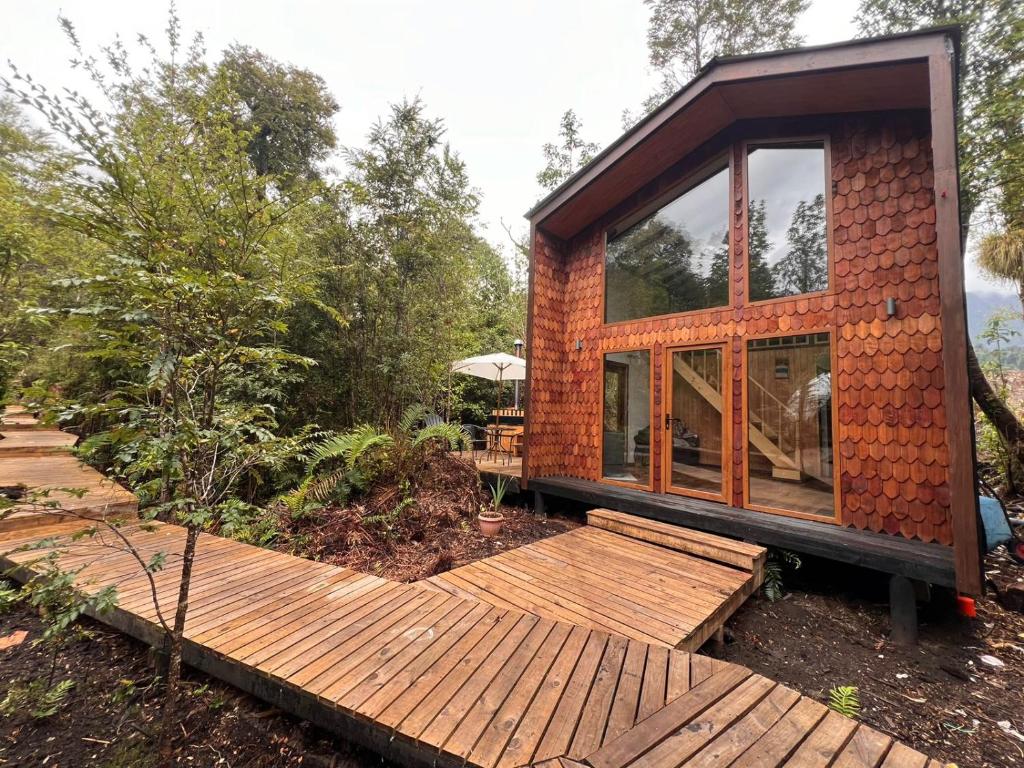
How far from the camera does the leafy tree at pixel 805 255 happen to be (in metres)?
3.88

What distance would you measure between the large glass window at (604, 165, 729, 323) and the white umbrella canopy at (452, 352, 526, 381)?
2385 millimetres

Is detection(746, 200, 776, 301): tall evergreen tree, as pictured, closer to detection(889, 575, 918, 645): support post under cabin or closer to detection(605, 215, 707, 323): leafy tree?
detection(605, 215, 707, 323): leafy tree

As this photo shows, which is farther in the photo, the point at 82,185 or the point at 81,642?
the point at 81,642

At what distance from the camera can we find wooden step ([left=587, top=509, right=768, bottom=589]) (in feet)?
10.7

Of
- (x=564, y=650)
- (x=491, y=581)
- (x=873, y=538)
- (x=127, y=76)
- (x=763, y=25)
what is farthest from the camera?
(x=763, y=25)

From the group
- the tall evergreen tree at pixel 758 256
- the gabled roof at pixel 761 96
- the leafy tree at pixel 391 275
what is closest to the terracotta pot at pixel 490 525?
the leafy tree at pixel 391 275

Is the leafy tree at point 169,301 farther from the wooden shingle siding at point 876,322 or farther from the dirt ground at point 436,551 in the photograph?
the wooden shingle siding at point 876,322

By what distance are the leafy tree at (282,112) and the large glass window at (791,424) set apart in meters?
12.4

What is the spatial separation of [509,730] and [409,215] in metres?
5.49

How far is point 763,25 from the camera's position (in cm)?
877

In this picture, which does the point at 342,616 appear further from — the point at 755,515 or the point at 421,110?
the point at 421,110

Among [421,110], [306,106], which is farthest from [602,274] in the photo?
[306,106]

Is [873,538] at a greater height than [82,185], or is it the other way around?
[82,185]

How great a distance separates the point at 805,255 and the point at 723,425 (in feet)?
6.12
